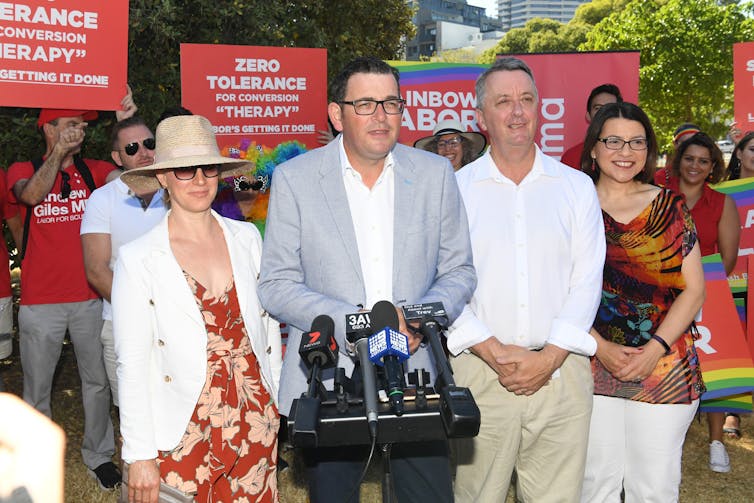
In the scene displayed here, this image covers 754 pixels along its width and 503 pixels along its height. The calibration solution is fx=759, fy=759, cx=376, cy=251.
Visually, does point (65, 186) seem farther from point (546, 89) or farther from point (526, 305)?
point (546, 89)

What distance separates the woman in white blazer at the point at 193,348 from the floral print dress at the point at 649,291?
1.68 m

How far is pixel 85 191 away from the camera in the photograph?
5.57 meters

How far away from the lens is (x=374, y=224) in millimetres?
3164

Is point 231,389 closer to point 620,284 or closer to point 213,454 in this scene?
point 213,454

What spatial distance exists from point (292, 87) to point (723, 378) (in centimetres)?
399

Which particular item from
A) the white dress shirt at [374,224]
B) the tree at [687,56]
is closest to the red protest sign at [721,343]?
the white dress shirt at [374,224]

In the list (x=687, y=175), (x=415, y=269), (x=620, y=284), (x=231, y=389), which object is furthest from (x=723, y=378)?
(x=231, y=389)

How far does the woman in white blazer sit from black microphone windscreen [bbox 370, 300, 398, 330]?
101 centimetres

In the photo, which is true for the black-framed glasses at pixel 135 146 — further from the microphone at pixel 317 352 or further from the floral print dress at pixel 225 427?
the microphone at pixel 317 352

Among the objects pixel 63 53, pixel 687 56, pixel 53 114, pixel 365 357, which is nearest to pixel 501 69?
pixel 365 357

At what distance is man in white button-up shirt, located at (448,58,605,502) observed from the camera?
3.44m

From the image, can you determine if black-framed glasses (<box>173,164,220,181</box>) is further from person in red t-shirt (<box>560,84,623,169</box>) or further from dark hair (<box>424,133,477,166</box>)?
person in red t-shirt (<box>560,84,623,169</box>)

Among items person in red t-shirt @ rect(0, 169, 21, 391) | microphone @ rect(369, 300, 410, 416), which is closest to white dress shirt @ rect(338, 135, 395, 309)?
microphone @ rect(369, 300, 410, 416)

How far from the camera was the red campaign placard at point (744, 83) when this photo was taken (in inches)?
271
